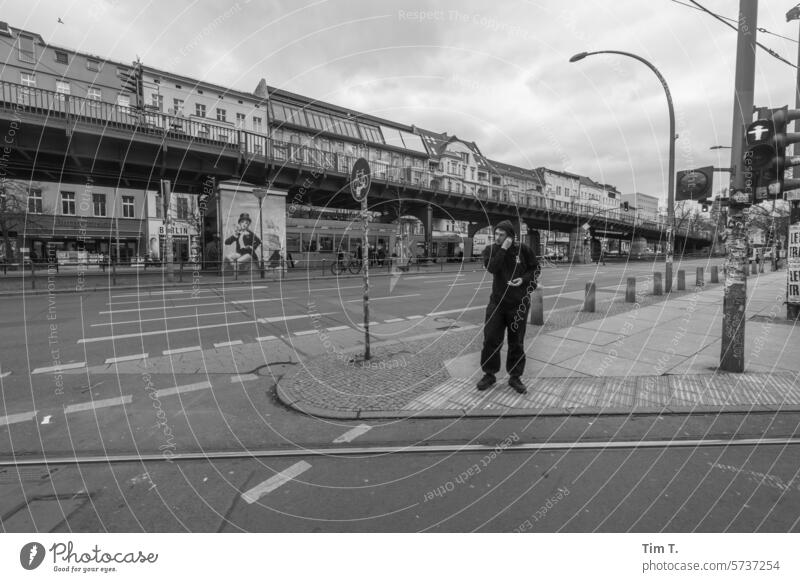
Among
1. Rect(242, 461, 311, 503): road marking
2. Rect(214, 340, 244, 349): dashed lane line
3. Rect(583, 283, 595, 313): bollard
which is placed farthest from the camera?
Rect(583, 283, 595, 313): bollard

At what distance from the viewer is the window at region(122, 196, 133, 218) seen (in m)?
42.4

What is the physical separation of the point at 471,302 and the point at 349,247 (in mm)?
19789

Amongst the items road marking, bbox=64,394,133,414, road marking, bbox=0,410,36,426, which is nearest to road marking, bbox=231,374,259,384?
road marking, bbox=64,394,133,414

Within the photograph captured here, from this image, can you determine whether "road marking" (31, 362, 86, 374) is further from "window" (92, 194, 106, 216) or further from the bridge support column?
the bridge support column

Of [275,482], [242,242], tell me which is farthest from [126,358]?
[242,242]

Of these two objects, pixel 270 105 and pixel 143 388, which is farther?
pixel 270 105

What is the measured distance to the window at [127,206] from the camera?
139 feet

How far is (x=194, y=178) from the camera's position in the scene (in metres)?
24.9

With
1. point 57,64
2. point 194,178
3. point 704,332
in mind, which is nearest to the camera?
point 704,332

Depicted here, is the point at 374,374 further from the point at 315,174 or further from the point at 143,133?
the point at 315,174

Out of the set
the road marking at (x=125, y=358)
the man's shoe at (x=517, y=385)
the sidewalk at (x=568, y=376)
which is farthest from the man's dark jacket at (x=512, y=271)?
the road marking at (x=125, y=358)

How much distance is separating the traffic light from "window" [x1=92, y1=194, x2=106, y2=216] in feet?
166

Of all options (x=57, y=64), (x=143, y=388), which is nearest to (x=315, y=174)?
(x=143, y=388)

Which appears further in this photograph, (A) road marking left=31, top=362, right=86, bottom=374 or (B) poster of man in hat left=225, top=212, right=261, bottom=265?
(B) poster of man in hat left=225, top=212, right=261, bottom=265
